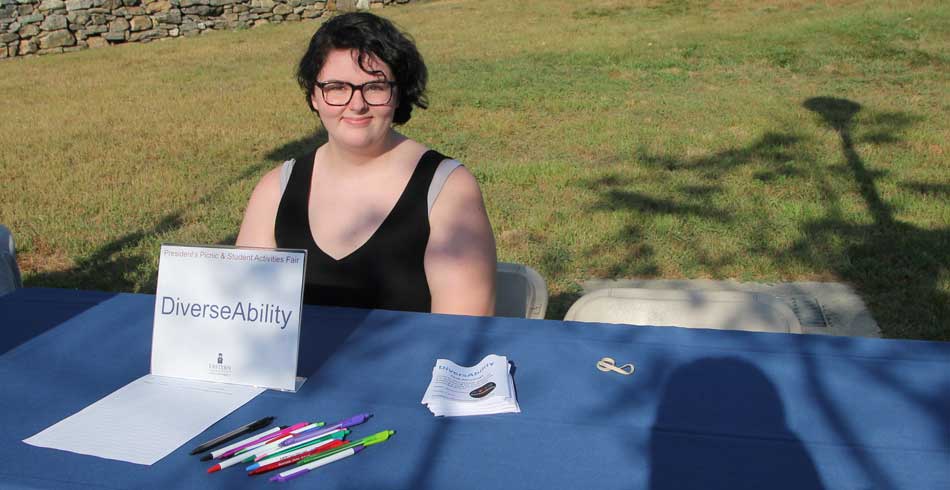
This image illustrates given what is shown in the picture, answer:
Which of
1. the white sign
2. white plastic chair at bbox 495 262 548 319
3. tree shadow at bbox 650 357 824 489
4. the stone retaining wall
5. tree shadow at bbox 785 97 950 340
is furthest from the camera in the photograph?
the stone retaining wall

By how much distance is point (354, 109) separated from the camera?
221 centimetres

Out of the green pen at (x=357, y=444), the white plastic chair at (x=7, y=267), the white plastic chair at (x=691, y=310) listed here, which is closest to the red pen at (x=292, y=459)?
the green pen at (x=357, y=444)

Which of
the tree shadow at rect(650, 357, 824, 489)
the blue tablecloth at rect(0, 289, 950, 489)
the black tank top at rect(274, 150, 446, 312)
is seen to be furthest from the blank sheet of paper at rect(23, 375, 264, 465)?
the tree shadow at rect(650, 357, 824, 489)

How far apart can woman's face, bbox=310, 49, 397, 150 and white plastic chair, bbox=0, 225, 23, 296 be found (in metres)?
1.00

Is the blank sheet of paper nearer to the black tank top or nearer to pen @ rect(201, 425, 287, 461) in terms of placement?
pen @ rect(201, 425, 287, 461)

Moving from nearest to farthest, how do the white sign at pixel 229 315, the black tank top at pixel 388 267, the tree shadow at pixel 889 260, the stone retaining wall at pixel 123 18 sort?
1. the white sign at pixel 229 315
2. the black tank top at pixel 388 267
3. the tree shadow at pixel 889 260
4. the stone retaining wall at pixel 123 18

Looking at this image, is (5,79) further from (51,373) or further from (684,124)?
(51,373)

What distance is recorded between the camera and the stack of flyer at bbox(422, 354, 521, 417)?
5.02ft

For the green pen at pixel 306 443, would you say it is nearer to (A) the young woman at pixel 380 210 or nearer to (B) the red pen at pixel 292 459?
(B) the red pen at pixel 292 459

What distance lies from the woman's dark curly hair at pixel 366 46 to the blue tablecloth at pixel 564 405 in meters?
0.68

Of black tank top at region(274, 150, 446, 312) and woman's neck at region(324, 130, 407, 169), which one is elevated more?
woman's neck at region(324, 130, 407, 169)

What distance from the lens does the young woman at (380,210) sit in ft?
7.19

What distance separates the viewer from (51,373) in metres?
1.76

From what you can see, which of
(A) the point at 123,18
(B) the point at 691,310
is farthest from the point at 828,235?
(A) the point at 123,18
